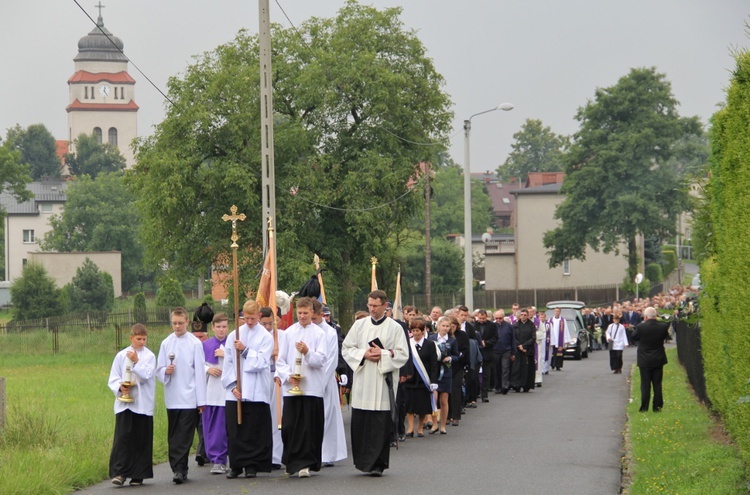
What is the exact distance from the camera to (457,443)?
53.1 feet

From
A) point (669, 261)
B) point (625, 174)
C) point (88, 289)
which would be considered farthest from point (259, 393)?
point (669, 261)

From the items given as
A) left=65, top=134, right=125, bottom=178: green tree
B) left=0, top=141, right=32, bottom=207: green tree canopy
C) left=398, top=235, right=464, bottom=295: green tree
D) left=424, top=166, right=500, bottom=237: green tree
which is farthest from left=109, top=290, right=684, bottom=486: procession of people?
left=65, top=134, right=125, bottom=178: green tree

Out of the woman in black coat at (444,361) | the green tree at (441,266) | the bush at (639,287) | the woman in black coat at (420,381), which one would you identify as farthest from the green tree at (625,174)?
the woman in black coat at (420,381)

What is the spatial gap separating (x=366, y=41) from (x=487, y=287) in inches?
1614

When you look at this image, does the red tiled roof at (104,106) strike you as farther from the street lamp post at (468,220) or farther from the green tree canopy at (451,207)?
the street lamp post at (468,220)

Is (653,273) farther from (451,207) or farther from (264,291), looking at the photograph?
(264,291)

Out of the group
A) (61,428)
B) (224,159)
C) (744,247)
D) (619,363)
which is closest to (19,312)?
(224,159)

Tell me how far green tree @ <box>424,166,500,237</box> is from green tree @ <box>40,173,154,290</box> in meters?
24.4

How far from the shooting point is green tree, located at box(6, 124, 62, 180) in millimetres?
154250

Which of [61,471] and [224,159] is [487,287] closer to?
[224,159]

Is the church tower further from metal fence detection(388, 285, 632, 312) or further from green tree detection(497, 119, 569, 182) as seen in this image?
metal fence detection(388, 285, 632, 312)

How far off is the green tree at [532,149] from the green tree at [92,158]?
1959 inches

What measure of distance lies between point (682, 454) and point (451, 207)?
97854 mm

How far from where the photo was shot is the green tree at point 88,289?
80.4 metres
